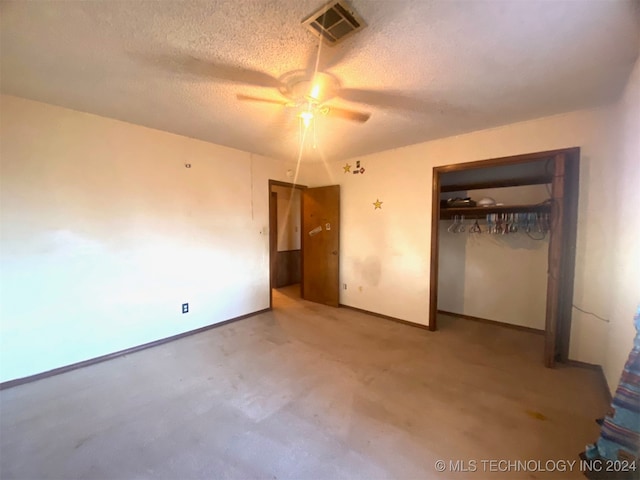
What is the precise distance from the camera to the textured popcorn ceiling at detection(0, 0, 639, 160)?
4.33 feet

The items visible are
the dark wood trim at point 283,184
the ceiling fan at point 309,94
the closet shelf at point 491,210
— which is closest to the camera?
the ceiling fan at point 309,94

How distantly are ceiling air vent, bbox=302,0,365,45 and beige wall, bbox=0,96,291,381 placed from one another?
2.34 metres

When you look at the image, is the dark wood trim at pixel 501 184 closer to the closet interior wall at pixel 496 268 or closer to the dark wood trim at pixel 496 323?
the closet interior wall at pixel 496 268

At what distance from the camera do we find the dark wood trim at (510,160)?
252 centimetres

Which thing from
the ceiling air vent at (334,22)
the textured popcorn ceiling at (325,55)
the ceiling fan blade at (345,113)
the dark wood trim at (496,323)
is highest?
the textured popcorn ceiling at (325,55)

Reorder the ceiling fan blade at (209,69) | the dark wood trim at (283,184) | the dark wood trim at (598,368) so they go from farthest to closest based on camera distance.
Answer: the dark wood trim at (283,184)
the dark wood trim at (598,368)
the ceiling fan blade at (209,69)

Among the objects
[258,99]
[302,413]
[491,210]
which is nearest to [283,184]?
[258,99]

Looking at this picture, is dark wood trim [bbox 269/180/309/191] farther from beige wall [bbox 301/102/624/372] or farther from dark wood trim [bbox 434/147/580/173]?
dark wood trim [bbox 434/147/580/173]

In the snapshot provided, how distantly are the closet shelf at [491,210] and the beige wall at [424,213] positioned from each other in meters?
0.55

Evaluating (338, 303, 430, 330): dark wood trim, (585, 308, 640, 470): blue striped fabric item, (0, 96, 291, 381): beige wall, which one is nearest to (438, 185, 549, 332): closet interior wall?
(338, 303, 430, 330): dark wood trim

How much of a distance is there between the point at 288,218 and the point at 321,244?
72.7 inches

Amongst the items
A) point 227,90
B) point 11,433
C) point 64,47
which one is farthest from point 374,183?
point 11,433

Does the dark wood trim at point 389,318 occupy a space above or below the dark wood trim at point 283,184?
below

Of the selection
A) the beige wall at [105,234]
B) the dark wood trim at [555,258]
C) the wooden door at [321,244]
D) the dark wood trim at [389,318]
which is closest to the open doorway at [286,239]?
the wooden door at [321,244]
